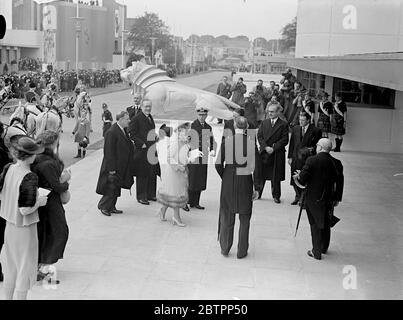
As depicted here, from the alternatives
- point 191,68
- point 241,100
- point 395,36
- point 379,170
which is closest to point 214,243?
point 379,170

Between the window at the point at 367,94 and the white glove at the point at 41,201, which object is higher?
the window at the point at 367,94

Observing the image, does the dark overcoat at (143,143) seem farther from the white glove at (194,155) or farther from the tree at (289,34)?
the tree at (289,34)

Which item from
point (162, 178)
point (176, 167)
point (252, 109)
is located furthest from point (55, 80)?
point (176, 167)

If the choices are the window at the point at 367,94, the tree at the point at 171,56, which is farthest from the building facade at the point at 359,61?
the tree at the point at 171,56

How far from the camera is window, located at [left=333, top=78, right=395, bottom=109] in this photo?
15.8 m

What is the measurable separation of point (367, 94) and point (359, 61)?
8.15 metres

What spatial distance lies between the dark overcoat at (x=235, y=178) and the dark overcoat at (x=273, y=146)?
2.44 m

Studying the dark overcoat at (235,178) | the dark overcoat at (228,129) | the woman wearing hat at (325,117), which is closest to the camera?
the dark overcoat at (235,178)

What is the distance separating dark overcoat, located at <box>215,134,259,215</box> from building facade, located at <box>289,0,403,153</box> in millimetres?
1768

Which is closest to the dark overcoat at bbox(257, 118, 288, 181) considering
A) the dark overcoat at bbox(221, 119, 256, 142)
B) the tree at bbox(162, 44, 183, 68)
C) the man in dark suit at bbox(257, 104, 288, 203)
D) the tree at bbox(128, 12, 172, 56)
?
the man in dark suit at bbox(257, 104, 288, 203)

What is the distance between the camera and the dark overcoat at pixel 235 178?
6.49 m

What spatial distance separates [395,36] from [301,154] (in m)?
14.9

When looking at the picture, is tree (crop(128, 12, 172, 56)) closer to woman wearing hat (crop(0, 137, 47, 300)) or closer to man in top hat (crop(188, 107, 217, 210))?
man in top hat (crop(188, 107, 217, 210))

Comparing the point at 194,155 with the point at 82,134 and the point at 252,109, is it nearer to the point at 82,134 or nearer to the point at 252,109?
the point at 82,134
